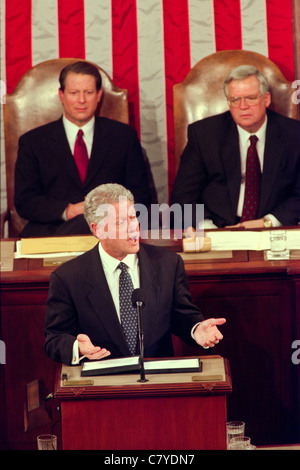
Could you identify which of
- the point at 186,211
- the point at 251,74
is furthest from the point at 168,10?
the point at 186,211

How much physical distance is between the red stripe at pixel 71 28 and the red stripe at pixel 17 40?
0.71 feet

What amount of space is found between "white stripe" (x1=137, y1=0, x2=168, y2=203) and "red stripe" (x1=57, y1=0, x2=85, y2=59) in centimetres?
40

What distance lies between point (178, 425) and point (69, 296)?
30.2 inches

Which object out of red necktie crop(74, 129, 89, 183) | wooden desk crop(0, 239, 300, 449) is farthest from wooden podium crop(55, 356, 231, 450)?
red necktie crop(74, 129, 89, 183)

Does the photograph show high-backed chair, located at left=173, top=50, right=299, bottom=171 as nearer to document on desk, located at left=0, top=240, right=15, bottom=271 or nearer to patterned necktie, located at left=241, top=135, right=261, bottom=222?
patterned necktie, located at left=241, top=135, right=261, bottom=222

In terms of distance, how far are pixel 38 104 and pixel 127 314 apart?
2420mm

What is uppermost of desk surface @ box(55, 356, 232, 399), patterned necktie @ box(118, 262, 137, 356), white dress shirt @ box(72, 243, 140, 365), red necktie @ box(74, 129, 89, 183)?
red necktie @ box(74, 129, 89, 183)

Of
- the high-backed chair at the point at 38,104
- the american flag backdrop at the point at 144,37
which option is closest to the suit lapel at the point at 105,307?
the high-backed chair at the point at 38,104

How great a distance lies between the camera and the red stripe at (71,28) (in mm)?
5098

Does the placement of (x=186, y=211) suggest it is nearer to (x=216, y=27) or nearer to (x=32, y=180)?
(x=32, y=180)

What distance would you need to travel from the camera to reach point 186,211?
4414mm

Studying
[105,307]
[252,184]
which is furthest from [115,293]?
[252,184]

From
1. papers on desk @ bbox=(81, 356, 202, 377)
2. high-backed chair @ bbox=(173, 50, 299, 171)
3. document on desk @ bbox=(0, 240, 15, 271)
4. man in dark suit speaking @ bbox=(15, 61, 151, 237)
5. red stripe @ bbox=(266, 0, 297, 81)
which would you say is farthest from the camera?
red stripe @ bbox=(266, 0, 297, 81)

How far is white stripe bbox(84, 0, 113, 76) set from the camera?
16.7 feet
